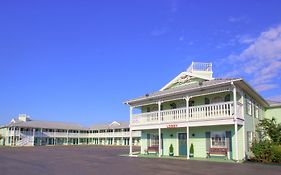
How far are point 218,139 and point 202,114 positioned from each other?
245 centimetres

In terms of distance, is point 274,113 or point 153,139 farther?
point 274,113

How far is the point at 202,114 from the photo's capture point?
24656 mm

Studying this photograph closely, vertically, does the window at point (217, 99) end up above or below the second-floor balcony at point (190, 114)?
above

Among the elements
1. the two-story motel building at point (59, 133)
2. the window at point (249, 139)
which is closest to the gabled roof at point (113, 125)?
the two-story motel building at point (59, 133)

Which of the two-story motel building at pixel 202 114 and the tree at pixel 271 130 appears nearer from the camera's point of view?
the two-story motel building at pixel 202 114

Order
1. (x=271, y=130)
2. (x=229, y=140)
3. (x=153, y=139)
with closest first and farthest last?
(x=229, y=140)
(x=271, y=130)
(x=153, y=139)

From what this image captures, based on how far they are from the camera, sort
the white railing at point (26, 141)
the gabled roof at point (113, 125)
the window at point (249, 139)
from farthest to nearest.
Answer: the gabled roof at point (113, 125) → the white railing at point (26, 141) → the window at point (249, 139)

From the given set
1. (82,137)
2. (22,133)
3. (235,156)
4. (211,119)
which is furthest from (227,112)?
(82,137)

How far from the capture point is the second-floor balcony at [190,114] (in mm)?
23047

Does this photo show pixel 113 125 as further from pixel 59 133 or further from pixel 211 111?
pixel 211 111

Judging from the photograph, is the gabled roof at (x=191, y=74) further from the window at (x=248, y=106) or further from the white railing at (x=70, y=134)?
the white railing at (x=70, y=134)

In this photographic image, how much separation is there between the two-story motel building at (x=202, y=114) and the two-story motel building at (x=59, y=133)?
42.9 meters

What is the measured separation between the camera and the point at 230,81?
22.2 metres

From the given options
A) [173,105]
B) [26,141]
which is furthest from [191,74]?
[26,141]
